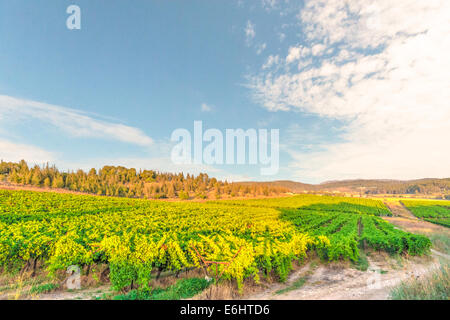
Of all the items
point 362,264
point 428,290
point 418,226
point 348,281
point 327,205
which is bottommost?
point 327,205

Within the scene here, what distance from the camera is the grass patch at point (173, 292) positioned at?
7.81 metres

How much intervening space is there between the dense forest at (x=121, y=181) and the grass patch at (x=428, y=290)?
306 ft

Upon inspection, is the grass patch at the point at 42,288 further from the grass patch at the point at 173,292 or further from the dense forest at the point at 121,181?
the dense forest at the point at 121,181

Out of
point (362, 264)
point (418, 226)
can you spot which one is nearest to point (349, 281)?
point (362, 264)

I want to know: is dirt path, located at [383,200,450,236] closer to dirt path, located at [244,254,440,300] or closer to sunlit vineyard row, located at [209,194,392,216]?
sunlit vineyard row, located at [209,194,392,216]

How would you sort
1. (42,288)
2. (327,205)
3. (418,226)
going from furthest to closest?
(327,205) → (418,226) → (42,288)

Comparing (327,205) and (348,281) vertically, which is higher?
(348,281)

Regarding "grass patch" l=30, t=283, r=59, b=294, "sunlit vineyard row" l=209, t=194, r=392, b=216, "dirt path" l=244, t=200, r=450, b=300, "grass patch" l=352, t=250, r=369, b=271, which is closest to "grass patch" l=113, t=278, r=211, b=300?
"dirt path" l=244, t=200, r=450, b=300

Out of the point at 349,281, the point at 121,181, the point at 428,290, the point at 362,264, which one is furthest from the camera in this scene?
the point at 121,181

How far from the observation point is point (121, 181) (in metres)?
116

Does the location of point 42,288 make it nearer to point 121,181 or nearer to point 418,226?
point 418,226

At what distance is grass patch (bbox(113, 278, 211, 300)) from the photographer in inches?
308

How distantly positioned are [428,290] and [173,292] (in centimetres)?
887

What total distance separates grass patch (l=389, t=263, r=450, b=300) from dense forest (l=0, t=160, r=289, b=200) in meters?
93.1
